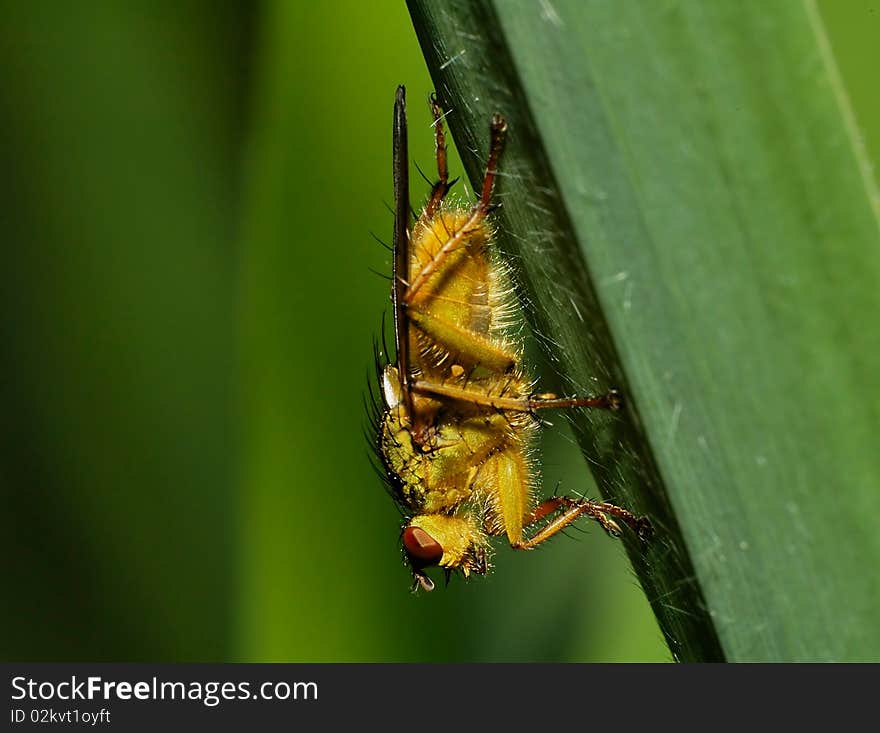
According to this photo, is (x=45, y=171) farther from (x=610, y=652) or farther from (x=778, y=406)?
(x=610, y=652)

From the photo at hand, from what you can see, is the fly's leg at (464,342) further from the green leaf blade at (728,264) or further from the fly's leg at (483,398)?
the green leaf blade at (728,264)

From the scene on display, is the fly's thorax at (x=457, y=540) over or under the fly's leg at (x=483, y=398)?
under

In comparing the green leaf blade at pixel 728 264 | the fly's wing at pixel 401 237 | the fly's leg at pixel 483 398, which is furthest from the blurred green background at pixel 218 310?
the green leaf blade at pixel 728 264

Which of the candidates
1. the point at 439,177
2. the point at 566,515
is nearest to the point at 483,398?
the point at 566,515

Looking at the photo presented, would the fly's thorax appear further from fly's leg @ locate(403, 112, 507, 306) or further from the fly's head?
fly's leg @ locate(403, 112, 507, 306)

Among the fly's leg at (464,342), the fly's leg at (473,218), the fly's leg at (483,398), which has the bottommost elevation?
the fly's leg at (483,398)

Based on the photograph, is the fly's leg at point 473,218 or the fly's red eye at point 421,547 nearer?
the fly's leg at point 473,218

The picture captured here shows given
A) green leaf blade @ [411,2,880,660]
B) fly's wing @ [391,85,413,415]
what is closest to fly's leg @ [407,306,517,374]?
fly's wing @ [391,85,413,415]
